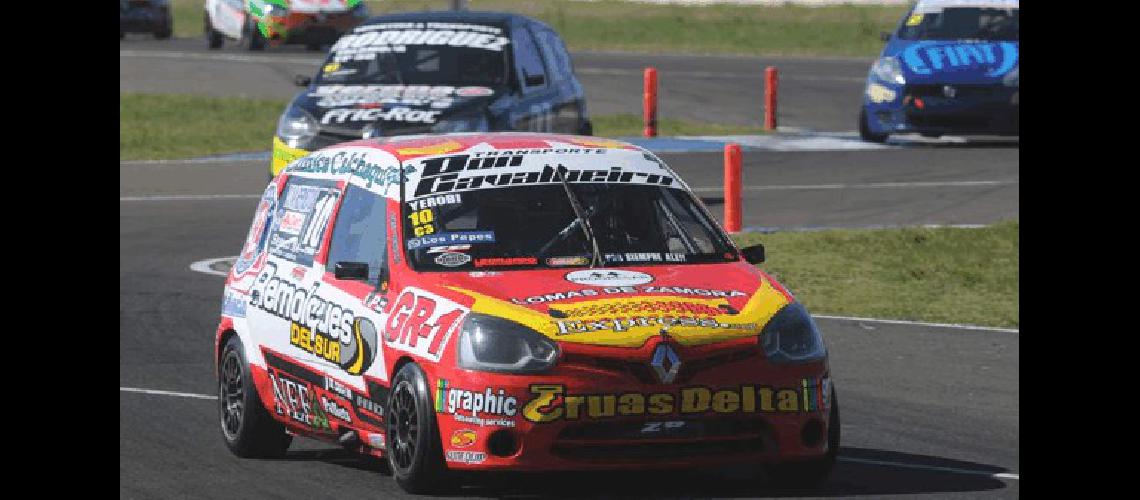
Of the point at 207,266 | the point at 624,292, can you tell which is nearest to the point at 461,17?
the point at 207,266

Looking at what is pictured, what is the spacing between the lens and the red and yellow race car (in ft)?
32.1

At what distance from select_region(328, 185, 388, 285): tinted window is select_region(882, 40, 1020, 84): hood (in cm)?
1850

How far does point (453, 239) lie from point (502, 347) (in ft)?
3.29

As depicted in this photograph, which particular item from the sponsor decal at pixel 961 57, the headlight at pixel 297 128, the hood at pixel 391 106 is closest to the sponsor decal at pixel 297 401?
the hood at pixel 391 106

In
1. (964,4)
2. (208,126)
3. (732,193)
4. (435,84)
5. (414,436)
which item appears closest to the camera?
(414,436)

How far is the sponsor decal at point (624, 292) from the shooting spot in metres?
10.0

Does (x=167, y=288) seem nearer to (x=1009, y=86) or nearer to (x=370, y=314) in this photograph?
(x=370, y=314)

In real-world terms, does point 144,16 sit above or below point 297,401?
below

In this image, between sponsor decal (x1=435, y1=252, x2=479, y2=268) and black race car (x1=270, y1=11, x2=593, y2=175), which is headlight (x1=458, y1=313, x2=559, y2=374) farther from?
black race car (x1=270, y1=11, x2=593, y2=175)

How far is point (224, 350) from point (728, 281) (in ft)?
9.03

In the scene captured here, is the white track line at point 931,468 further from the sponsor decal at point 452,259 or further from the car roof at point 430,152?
the sponsor decal at point 452,259

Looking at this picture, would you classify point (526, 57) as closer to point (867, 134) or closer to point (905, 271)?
point (905, 271)

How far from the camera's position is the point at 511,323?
9875mm

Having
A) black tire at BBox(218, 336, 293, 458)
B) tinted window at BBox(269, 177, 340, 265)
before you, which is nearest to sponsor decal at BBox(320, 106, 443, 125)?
tinted window at BBox(269, 177, 340, 265)
